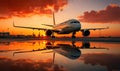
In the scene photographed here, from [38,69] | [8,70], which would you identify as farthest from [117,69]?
[8,70]

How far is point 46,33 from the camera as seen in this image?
192 feet

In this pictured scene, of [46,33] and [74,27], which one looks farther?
[46,33]

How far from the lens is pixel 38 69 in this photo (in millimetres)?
9516

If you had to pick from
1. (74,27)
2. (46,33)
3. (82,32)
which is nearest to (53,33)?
(46,33)

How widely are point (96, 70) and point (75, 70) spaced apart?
0.92 m

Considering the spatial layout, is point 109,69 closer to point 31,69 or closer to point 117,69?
point 117,69

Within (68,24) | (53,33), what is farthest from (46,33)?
(68,24)

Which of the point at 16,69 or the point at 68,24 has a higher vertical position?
the point at 68,24

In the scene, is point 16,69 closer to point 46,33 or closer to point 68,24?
point 68,24

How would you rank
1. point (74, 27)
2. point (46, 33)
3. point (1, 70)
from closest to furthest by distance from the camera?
point (1, 70), point (74, 27), point (46, 33)

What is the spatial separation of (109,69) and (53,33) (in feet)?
172

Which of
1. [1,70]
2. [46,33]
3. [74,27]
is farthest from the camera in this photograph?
[46,33]

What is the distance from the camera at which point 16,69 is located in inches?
373

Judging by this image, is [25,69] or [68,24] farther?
[68,24]
